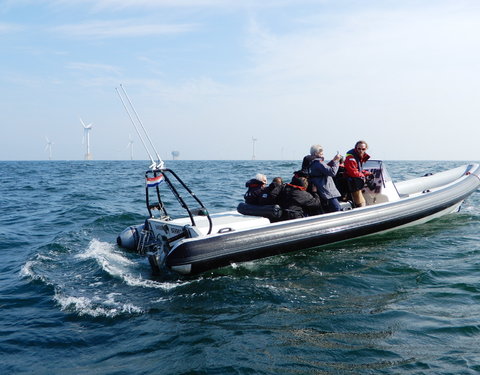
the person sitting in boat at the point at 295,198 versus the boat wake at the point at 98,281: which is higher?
the person sitting in boat at the point at 295,198

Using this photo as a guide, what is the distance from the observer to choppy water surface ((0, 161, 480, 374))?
11.7 ft

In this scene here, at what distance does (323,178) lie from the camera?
23.4ft

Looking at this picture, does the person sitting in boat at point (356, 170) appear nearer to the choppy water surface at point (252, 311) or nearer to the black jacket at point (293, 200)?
the choppy water surface at point (252, 311)

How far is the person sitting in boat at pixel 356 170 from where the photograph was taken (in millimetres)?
7605

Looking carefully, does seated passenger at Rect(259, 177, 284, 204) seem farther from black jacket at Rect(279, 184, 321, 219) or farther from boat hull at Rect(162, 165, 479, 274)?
boat hull at Rect(162, 165, 479, 274)

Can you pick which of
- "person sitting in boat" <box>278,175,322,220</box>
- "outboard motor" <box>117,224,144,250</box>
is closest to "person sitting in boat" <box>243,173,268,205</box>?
"person sitting in boat" <box>278,175,322,220</box>

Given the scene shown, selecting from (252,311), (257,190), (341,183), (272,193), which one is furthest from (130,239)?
(341,183)

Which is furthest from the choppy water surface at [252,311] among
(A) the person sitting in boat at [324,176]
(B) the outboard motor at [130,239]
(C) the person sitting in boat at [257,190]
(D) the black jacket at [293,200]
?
(C) the person sitting in boat at [257,190]

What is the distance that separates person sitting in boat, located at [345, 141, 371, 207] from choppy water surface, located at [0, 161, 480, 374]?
30.5 inches

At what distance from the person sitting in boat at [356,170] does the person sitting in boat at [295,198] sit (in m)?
1.07

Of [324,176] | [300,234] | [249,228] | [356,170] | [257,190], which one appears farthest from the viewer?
[356,170]

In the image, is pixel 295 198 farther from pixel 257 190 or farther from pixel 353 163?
pixel 353 163

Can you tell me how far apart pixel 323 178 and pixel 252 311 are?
3.14m

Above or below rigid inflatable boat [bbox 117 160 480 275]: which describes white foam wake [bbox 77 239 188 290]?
below
